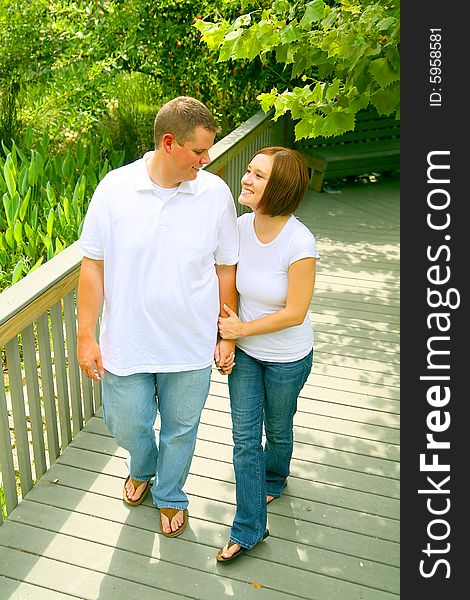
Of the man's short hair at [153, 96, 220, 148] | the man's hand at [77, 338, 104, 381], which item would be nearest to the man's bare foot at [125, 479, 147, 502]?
the man's hand at [77, 338, 104, 381]

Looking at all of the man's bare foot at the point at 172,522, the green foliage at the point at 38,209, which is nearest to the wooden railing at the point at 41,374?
the man's bare foot at the point at 172,522

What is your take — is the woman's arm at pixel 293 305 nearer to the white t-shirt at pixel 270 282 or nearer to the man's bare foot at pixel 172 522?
the white t-shirt at pixel 270 282

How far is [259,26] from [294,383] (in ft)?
4.74

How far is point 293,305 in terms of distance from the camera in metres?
2.85

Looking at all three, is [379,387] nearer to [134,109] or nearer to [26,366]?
[26,366]

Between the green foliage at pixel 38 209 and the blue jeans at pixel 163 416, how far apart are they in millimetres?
1653

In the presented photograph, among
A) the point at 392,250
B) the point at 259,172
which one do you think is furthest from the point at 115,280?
the point at 392,250

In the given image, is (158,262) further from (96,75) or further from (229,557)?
(96,75)

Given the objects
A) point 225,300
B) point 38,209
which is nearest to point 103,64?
point 38,209

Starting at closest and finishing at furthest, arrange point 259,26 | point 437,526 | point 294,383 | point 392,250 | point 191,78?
point 437,526
point 294,383
point 259,26
point 392,250
point 191,78

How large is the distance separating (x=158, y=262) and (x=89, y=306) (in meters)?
0.32

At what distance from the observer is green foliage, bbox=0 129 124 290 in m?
5.12

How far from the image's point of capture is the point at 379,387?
436 cm

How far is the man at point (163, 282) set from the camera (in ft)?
9.08
